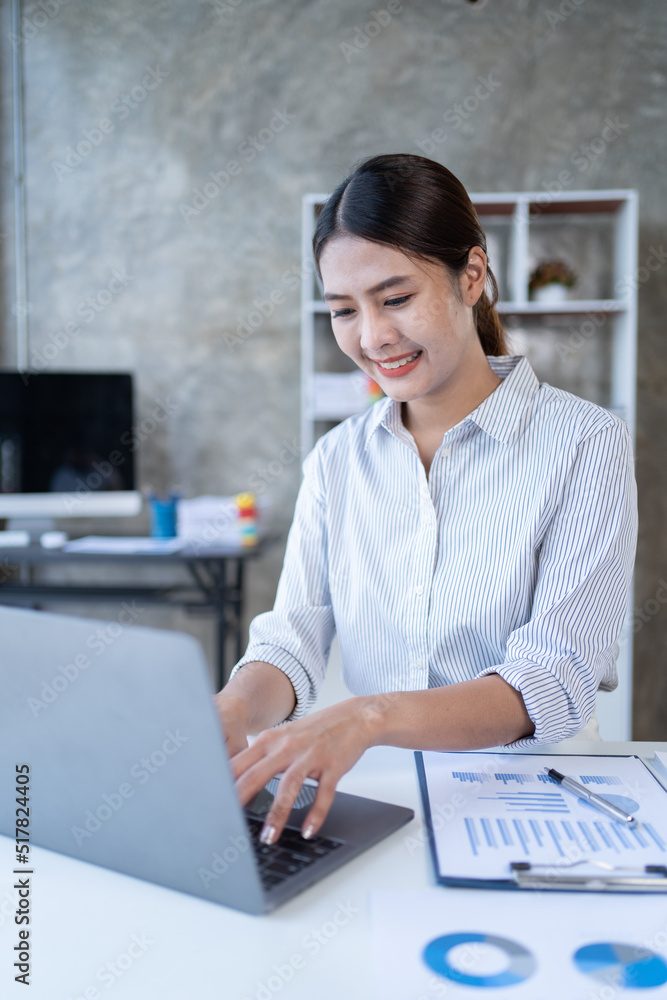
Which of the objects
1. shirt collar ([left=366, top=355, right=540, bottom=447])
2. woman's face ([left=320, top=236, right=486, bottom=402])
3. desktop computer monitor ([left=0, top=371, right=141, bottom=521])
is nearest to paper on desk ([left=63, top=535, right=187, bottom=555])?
desktop computer monitor ([left=0, top=371, right=141, bottom=521])

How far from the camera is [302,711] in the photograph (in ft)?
3.88

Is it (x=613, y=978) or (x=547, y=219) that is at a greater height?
(x=547, y=219)

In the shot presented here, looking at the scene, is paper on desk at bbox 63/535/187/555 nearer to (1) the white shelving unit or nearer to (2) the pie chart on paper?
(1) the white shelving unit

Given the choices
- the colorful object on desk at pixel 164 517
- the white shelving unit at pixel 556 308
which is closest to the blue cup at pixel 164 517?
the colorful object on desk at pixel 164 517

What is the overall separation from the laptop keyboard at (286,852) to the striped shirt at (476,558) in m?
0.36

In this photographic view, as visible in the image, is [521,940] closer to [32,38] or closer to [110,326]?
[110,326]

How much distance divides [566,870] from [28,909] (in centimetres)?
42

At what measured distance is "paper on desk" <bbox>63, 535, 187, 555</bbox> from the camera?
2619 mm

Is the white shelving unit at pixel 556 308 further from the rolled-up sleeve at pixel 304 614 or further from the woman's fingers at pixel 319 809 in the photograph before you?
the woman's fingers at pixel 319 809

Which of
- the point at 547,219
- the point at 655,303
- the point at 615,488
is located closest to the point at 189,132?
the point at 547,219

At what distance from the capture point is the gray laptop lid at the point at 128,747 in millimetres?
550

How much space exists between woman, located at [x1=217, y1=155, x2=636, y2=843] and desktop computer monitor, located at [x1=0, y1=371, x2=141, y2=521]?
5.68ft

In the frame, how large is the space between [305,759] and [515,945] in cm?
25

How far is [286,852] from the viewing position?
68cm
